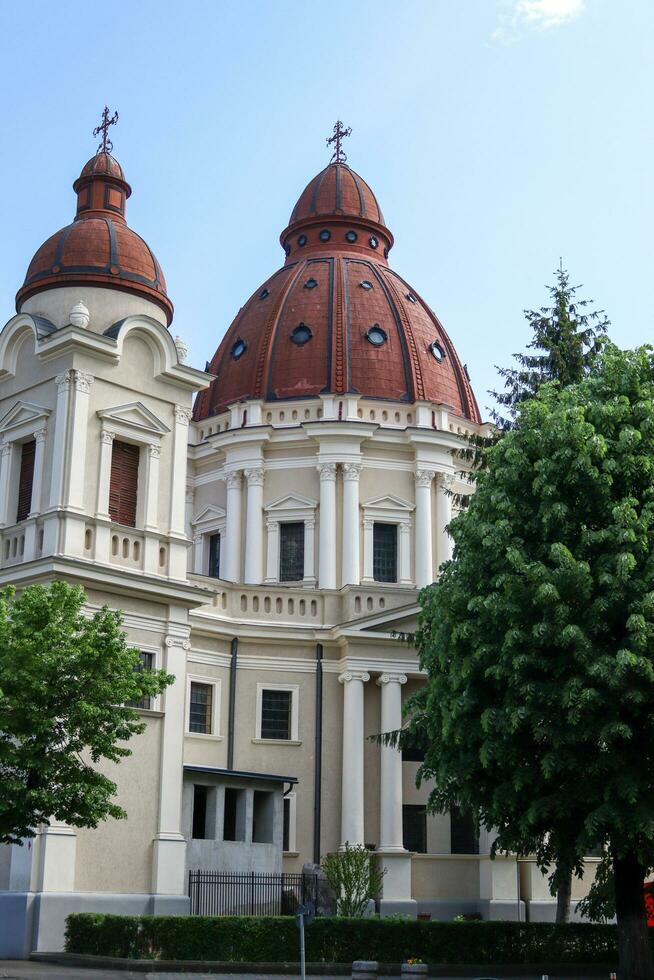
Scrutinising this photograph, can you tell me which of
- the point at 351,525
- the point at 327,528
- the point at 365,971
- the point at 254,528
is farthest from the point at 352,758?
the point at 365,971

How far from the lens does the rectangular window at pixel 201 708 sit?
36312 millimetres

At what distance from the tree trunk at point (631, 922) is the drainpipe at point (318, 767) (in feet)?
44.8

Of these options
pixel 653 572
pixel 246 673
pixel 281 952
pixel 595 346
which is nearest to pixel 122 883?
pixel 281 952

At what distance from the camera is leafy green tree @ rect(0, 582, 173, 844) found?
22.1 m

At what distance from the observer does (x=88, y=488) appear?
2958 cm

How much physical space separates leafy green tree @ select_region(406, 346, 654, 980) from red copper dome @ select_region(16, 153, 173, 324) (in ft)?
39.2

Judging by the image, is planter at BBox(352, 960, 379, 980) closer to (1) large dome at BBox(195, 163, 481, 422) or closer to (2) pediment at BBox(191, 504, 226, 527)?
(2) pediment at BBox(191, 504, 226, 527)

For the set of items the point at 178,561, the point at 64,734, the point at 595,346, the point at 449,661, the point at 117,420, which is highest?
the point at 595,346

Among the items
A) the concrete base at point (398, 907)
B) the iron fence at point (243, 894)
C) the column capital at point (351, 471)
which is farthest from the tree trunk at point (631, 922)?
the column capital at point (351, 471)

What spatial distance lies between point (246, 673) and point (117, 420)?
409 inches

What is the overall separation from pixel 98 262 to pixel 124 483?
5843mm

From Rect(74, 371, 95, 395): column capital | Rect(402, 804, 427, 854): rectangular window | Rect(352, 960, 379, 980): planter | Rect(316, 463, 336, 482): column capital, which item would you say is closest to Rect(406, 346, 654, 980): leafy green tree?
Rect(352, 960, 379, 980): planter

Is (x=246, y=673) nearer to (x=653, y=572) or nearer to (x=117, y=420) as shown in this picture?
(x=117, y=420)

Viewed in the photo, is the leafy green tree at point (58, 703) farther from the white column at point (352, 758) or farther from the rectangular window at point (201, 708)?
the white column at point (352, 758)
